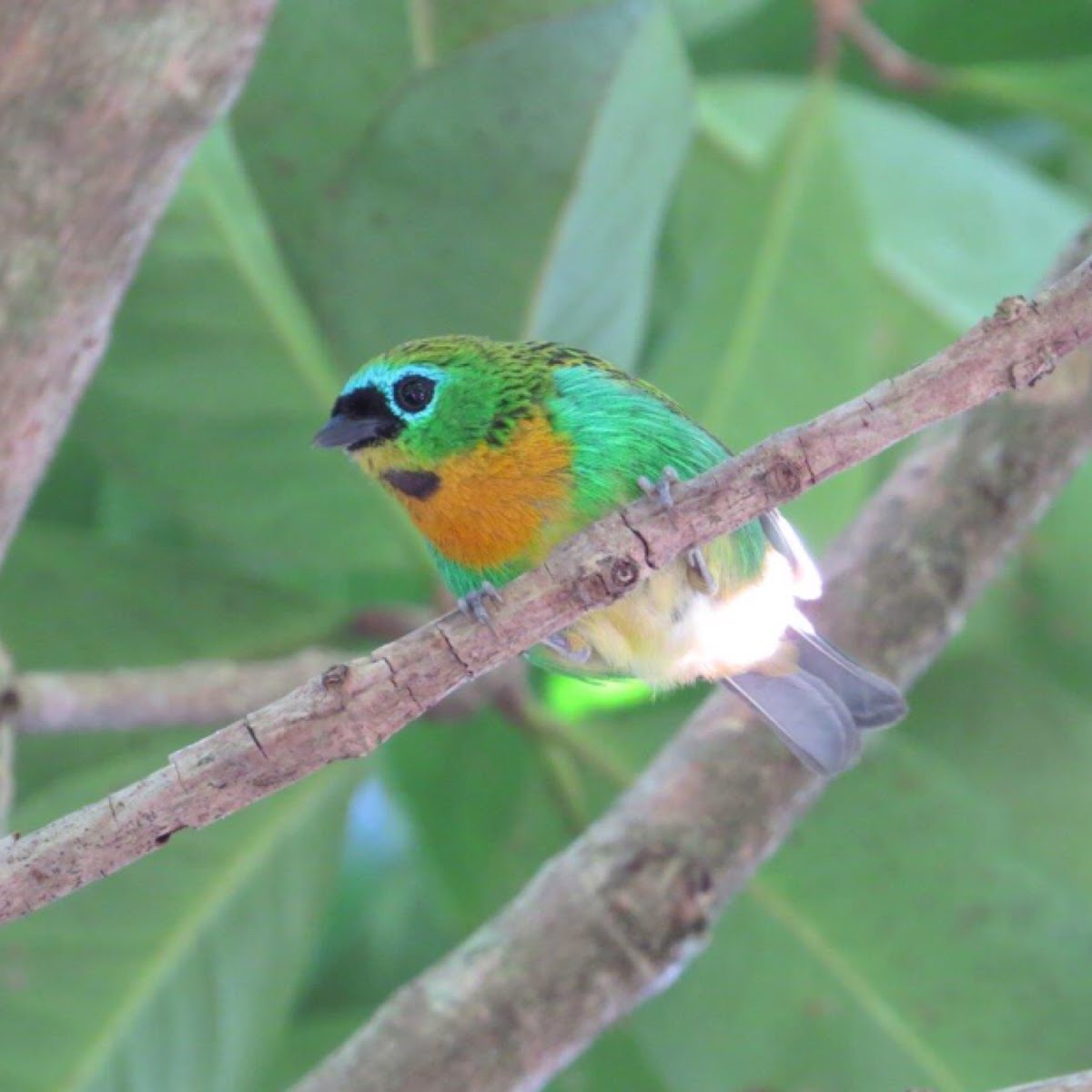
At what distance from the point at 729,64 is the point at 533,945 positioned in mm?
2748

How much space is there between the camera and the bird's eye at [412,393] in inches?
88.2

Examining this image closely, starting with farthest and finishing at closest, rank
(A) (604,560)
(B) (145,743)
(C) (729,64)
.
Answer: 1. (C) (729,64)
2. (B) (145,743)
3. (A) (604,560)

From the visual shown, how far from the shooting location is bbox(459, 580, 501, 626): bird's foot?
1583mm

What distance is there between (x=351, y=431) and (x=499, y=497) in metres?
0.22

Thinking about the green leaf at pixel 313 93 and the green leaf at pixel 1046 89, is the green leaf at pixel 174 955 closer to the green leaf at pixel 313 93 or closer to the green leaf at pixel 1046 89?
the green leaf at pixel 313 93

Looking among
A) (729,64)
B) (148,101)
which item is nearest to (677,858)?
(148,101)

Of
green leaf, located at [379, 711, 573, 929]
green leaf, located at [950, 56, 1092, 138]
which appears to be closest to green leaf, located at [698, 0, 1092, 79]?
green leaf, located at [950, 56, 1092, 138]

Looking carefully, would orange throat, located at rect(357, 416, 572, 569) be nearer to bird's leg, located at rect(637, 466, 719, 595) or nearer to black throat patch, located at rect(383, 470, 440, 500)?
black throat patch, located at rect(383, 470, 440, 500)

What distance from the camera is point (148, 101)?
7.11 ft

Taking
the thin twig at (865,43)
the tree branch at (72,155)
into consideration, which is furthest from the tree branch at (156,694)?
the thin twig at (865,43)

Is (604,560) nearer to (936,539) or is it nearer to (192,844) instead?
(936,539)

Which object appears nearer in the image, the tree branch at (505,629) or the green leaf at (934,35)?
the tree branch at (505,629)

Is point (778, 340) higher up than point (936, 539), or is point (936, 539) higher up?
point (778, 340)

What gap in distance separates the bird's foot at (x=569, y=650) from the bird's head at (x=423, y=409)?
0.28 meters
